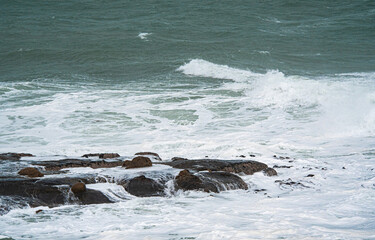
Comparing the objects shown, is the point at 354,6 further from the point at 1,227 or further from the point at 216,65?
the point at 1,227

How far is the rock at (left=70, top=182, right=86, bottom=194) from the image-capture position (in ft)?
21.4

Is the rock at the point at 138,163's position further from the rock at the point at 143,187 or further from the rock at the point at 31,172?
the rock at the point at 31,172

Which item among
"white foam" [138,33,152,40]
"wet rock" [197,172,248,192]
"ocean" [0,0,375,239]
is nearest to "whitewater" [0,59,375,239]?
"ocean" [0,0,375,239]

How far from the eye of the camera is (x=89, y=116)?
46.6 feet

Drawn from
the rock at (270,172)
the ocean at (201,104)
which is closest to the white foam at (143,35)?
the ocean at (201,104)

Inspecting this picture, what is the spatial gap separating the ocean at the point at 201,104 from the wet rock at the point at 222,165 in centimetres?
28

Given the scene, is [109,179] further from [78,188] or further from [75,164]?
[75,164]

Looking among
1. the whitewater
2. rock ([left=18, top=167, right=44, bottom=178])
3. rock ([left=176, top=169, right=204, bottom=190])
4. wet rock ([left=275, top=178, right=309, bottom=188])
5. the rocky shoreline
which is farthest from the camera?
wet rock ([left=275, top=178, right=309, bottom=188])

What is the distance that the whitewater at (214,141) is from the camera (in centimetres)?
550

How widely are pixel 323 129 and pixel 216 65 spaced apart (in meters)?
10.8

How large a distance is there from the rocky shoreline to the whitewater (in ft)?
0.60

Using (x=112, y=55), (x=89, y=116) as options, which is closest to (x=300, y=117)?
(x=89, y=116)

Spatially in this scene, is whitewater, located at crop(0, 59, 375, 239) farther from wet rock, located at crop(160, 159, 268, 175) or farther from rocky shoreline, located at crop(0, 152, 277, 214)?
wet rock, located at crop(160, 159, 268, 175)

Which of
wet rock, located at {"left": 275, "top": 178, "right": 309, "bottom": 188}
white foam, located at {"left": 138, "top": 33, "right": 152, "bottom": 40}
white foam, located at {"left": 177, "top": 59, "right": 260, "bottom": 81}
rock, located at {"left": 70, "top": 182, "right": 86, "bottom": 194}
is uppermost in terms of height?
white foam, located at {"left": 138, "top": 33, "right": 152, "bottom": 40}
